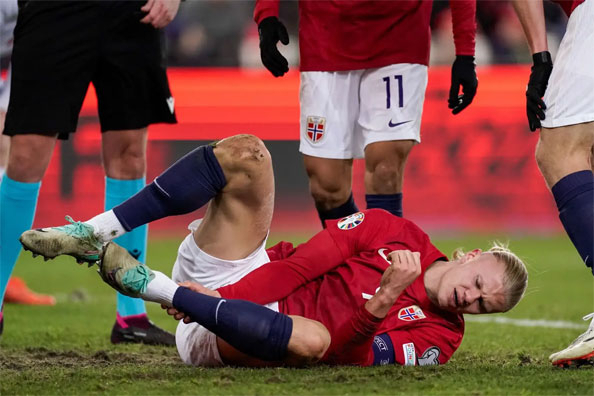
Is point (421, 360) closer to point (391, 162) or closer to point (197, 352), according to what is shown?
point (197, 352)

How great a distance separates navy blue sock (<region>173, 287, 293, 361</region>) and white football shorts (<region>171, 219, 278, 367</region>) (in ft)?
0.87

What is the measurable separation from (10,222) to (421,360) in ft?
6.37

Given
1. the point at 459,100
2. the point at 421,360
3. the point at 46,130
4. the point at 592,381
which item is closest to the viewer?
the point at 592,381

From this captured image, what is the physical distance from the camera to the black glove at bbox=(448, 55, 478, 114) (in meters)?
4.46

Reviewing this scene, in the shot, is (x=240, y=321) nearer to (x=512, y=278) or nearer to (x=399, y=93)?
(x=512, y=278)

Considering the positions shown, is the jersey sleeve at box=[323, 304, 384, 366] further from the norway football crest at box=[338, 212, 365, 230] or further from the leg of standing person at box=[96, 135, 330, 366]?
the norway football crest at box=[338, 212, 365, 230]

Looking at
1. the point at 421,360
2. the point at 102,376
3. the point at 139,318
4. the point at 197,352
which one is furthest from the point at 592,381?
the point at 139,318

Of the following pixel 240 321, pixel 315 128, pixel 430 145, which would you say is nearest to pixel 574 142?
pixel 240 321

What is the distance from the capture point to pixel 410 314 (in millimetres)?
3479

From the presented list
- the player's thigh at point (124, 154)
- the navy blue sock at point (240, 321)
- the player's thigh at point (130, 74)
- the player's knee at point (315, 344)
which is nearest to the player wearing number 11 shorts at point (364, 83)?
the player's thigh at point (130, 74)

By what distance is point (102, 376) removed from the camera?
323 centimetres

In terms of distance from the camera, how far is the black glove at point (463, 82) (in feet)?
14.6

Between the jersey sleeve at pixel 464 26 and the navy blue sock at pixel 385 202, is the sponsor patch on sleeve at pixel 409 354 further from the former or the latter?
the jersey sleeve at pixel 464 26

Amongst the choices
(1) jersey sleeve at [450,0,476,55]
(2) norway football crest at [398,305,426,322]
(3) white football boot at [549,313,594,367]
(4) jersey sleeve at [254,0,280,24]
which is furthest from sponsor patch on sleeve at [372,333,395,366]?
(4) jersey sleeve at [254,0,280,24]
